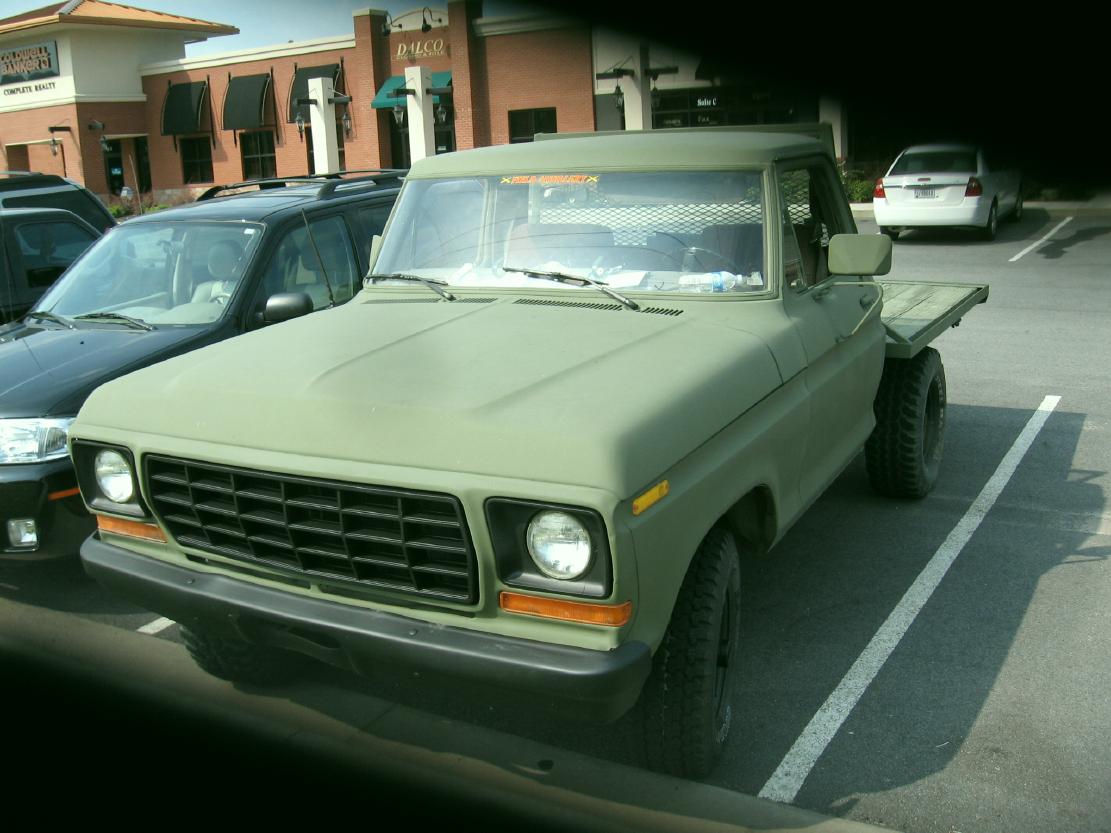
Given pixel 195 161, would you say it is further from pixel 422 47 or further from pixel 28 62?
pixel 422 47

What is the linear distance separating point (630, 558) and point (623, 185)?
2127 millimetres

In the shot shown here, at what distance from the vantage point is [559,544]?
290 centimetres

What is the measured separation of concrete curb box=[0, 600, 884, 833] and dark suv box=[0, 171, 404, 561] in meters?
0.64

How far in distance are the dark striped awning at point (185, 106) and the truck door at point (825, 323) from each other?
32.1 metres

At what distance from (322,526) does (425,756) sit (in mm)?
946

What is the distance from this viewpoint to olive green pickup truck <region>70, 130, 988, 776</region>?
9.57 feet

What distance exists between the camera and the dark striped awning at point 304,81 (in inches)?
1257

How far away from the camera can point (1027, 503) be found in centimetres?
596

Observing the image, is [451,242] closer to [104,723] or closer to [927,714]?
[104,723]

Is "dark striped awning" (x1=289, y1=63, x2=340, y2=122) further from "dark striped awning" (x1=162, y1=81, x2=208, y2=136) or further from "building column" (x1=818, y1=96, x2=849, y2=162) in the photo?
"building column" (x1=818, y1=96, x2=849, y2=162)

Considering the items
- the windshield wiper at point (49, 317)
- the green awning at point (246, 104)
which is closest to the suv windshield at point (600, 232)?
the windshield wiper at point (49, 317)

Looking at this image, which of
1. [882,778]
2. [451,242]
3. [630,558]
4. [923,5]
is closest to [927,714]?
[882,778]

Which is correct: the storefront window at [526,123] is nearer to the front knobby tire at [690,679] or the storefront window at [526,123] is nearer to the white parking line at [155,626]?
the white parking line at [155,626]

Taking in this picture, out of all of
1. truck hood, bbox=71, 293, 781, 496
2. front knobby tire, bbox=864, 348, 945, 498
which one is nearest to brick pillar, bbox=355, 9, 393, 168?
front knobby tire, bbox=864, 348, 945, 498
